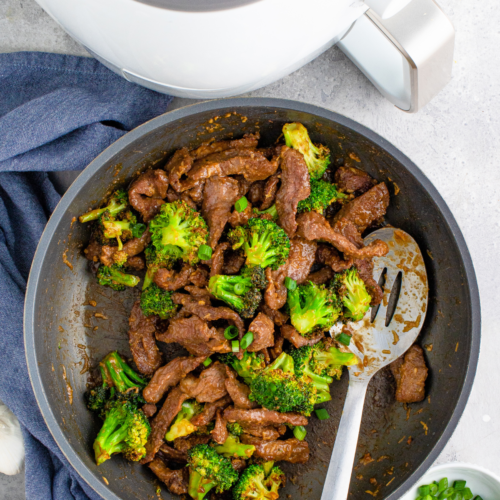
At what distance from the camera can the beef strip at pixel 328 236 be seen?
245 centimetres

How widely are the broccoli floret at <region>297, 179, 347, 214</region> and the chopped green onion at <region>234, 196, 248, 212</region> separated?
284 mm

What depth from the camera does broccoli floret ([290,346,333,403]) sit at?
8.32ft

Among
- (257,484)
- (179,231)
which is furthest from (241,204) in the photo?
(257,484)

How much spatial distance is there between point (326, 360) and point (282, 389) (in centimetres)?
37

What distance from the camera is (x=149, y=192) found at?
253cm

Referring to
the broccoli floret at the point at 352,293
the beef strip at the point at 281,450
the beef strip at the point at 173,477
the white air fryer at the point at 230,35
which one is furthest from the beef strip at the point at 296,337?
the white air fryer at the point at 230,35

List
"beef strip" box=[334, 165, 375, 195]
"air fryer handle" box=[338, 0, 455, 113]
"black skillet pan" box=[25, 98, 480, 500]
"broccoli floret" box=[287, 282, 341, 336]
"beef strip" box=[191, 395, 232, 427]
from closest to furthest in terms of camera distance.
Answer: "air fryer handle" box=[338, 0, 455, 113] → "black skillet pan" box=[25, 98, 480, 500] → "broccoli floret" box=[287, 282, 341, 336] → "beef strip" box=[191, 395, 232, 427] → "beef strip" box=[334, 165, 375, 195]

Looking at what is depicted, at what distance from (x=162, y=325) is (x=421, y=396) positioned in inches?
59.2

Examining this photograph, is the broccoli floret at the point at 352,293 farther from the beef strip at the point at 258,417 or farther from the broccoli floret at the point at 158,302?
the broccoli floret at the point at 158,302

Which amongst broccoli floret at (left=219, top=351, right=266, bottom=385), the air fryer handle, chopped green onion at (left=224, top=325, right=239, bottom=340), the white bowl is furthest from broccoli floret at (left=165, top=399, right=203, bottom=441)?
the air fryer handle

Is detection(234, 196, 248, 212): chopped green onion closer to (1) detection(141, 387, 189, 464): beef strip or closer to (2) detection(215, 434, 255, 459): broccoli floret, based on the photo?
(1) detection(141, 387, 189, 464): beef strip

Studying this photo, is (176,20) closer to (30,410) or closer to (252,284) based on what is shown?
(252,284)

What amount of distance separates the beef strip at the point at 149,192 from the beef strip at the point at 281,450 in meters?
1.34

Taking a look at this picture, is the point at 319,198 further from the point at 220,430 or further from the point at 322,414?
the point at 220,430
